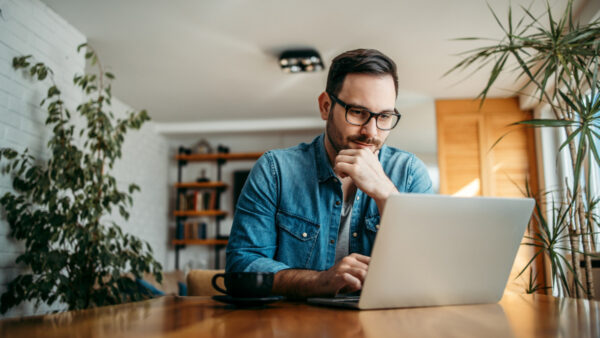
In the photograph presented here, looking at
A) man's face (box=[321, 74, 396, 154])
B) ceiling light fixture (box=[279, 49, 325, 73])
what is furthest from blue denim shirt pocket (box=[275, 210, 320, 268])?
ceiling light fixture (box=[279, 49, 325, 73])

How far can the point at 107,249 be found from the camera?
291cm

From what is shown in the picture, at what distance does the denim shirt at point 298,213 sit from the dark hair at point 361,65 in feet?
0.83

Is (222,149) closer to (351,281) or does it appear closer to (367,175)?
(367,175)

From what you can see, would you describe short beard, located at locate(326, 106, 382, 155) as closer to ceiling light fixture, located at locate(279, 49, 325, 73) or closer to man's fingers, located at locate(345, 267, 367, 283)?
man's fingers, located at locate(345, 267, 367, 283)

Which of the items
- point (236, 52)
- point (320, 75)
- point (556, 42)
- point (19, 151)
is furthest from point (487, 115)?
point (19, 151)

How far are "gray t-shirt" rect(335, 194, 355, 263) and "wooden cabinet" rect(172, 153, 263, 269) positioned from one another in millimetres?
5351

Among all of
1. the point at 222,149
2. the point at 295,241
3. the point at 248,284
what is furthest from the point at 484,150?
the point at 248,284

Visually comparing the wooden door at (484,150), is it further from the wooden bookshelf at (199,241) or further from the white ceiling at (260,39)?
the wooden bookshelf at (199,241)

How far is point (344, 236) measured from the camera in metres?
1.33

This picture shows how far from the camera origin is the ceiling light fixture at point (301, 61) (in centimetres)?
401

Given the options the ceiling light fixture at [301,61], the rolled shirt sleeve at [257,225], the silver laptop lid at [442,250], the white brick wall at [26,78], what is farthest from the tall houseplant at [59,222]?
the silver laptop lid at [442,250]

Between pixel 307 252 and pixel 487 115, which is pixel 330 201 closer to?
pixel 307 252

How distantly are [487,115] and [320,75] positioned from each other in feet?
6.55

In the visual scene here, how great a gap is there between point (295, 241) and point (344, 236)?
0.15 meters
